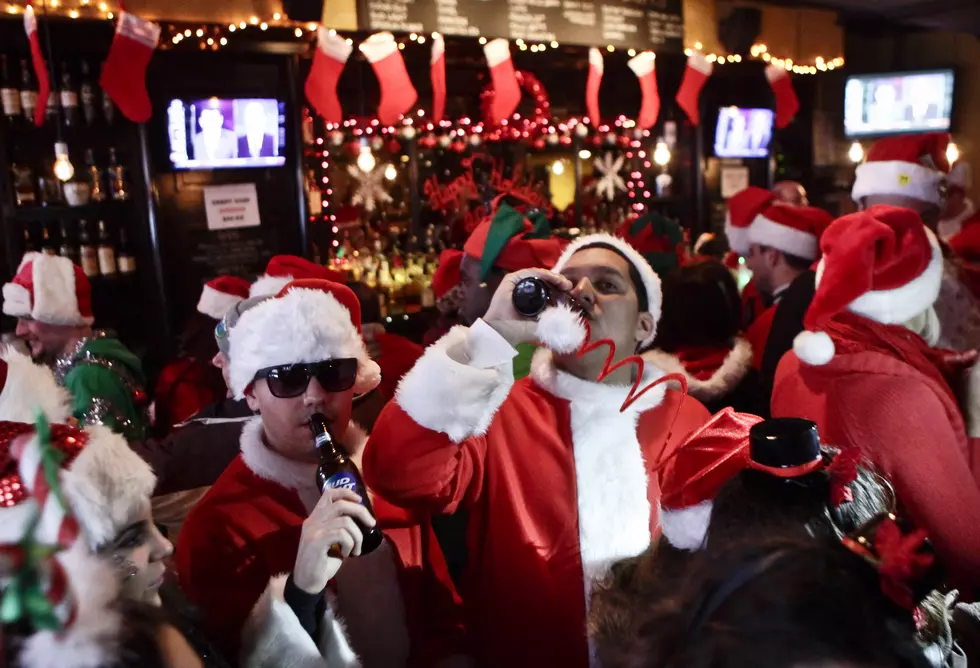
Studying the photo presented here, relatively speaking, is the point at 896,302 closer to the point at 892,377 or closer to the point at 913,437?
the point at 892,377

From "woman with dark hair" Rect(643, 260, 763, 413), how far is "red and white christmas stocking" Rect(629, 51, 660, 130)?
3.61 meters

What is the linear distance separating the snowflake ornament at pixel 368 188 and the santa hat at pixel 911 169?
3.28 meters

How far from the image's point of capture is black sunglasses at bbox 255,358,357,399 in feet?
4.89

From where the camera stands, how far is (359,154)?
529cm

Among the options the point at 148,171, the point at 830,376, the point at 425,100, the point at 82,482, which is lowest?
the point at 830,376

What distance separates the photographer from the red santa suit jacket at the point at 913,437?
149 cm

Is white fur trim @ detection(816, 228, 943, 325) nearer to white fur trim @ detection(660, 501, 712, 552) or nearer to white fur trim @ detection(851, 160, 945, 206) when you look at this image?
white fur trim @ detection(660, 501, 712, 552)

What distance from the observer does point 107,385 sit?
250 centimetres

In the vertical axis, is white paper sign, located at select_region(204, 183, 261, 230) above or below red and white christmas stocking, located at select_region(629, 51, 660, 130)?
below

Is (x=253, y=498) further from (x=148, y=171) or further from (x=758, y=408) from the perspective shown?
(x=148, y=171)

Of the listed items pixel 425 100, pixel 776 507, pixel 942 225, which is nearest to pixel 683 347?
pixel 776 507

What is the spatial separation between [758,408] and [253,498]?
1.64 meters

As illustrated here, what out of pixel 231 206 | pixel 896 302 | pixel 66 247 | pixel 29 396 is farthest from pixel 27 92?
pixel 896 302

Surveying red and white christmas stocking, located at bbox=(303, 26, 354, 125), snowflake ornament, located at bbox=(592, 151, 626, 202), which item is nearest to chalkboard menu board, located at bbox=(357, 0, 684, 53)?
red and white christmas stocking, located at bbox=(303, 26, 354, 125)
